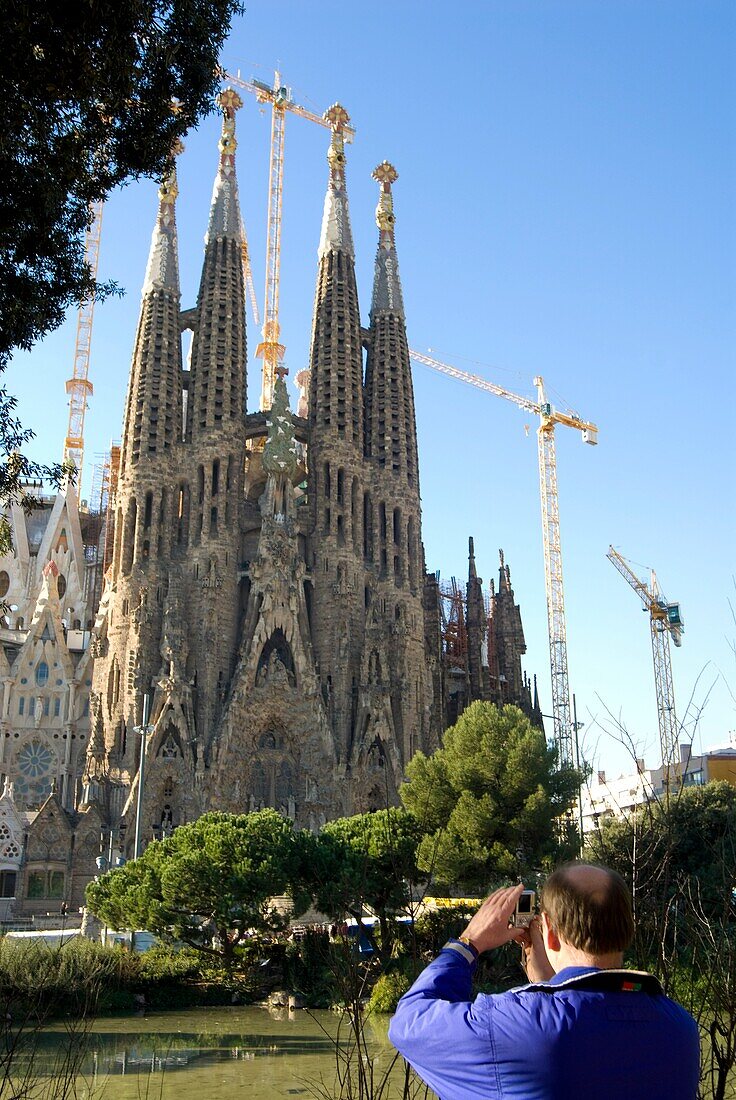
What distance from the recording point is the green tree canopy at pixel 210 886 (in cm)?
2838

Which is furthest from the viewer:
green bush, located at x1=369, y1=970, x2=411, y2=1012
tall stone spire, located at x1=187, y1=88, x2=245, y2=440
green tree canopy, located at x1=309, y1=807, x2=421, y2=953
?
tall stone spire, located at x1=187, y1=88, x2=245, y2=440

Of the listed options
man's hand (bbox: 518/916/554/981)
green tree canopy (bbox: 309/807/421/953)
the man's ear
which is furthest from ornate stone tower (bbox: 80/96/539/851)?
the man's ear

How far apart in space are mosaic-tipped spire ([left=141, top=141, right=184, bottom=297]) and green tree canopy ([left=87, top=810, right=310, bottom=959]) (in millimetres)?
36386

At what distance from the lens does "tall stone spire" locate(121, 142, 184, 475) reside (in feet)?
183

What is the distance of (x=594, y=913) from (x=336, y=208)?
64374 millimetres

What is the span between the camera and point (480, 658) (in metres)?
64.4

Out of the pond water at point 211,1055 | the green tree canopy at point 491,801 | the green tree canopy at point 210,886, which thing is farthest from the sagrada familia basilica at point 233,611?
the pond water at point 211,1055

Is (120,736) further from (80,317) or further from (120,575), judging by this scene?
(80,317)

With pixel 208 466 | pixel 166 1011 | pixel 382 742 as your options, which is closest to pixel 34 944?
pixel 166 1011

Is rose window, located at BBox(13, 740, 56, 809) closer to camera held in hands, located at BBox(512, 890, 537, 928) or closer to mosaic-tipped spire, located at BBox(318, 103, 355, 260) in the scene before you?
mosaic-tipped spire, located at BBox(318, 103, 355, 260)

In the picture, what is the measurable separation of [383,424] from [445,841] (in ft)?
114

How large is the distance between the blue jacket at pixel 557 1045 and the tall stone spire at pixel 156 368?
53.9m

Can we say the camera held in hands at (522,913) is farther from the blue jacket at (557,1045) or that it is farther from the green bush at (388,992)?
the green bush at (388,992)

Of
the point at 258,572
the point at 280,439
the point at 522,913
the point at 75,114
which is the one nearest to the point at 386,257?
the point at 280,439
